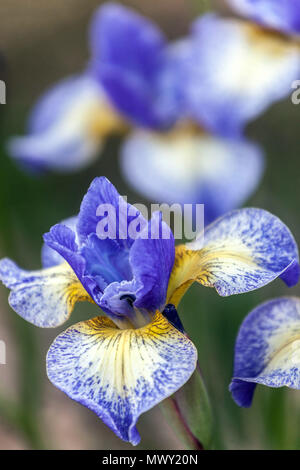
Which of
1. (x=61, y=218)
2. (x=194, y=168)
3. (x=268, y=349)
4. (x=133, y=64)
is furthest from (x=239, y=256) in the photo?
(x=61, y=218)

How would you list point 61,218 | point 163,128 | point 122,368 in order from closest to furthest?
point 122,368, point 163,128, point 61,218

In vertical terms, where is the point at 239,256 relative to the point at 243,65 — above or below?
below

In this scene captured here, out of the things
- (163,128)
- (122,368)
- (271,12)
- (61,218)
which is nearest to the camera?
(122,368)

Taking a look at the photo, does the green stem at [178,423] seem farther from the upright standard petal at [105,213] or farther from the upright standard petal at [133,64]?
the upright standard petal at [133,64]

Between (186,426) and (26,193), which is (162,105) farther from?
(186,426)

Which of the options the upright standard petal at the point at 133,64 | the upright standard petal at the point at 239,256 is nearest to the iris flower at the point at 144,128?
the upright standard petal at the point at 133,64

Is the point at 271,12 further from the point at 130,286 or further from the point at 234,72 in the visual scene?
the point at 130,286

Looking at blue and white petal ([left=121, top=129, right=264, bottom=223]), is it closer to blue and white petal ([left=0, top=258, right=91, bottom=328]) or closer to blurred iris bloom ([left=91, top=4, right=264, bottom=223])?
blurred iris bloom ([left=91, top=4, right=264, bottom=223])

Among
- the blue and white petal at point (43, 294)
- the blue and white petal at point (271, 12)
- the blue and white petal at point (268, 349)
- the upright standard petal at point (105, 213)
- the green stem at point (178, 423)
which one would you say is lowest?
the green stem at point (178, 423)
